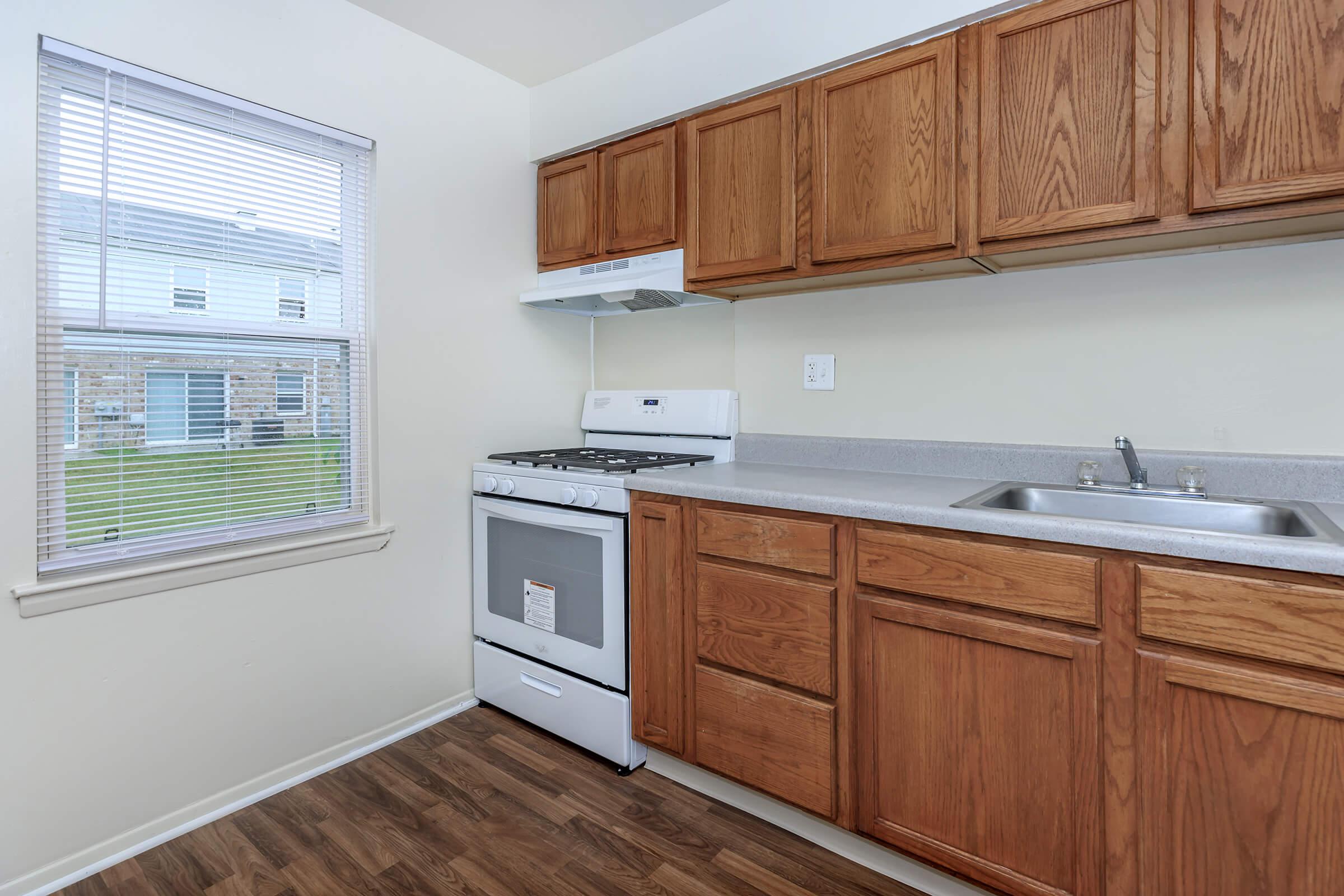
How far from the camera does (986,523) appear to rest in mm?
1375

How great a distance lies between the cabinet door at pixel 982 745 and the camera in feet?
4.31

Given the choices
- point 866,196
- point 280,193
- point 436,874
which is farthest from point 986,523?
point 280,193

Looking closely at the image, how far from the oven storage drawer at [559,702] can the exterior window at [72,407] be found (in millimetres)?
1412

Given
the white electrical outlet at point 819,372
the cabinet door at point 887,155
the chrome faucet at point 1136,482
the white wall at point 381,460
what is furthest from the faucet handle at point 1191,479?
the white wall at point 381,460

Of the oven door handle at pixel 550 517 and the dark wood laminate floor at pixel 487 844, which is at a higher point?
the oven door handle at pixel 550 517

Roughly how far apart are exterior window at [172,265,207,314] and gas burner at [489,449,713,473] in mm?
1059

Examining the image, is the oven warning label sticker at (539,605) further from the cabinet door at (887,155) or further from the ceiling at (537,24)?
the ceiling at (537,24)

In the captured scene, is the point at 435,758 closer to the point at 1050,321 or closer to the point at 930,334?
the point at 930,334

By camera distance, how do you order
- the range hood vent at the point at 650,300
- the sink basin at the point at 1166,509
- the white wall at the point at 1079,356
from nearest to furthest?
1. the sink basin at the point at 1166,509
2. the white wall at the point at 1079,356
3. the range hood vent at the point at 650,300

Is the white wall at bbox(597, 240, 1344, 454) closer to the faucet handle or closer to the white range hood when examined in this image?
the faucet handle

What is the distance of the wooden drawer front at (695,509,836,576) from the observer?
1.63 m

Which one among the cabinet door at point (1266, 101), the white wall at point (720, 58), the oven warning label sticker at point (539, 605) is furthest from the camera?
the oven warning label sticker at point (539, 605)

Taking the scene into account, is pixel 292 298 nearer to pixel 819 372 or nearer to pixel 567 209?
pixel 567 209

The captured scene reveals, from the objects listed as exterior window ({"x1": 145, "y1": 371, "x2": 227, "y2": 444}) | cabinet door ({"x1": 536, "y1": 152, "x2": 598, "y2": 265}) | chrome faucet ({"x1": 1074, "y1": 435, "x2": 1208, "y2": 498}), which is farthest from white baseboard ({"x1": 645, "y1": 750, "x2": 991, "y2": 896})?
cabinet door ({"x1": 536, "y1": 152, "x2": 598, "y2": 265})
